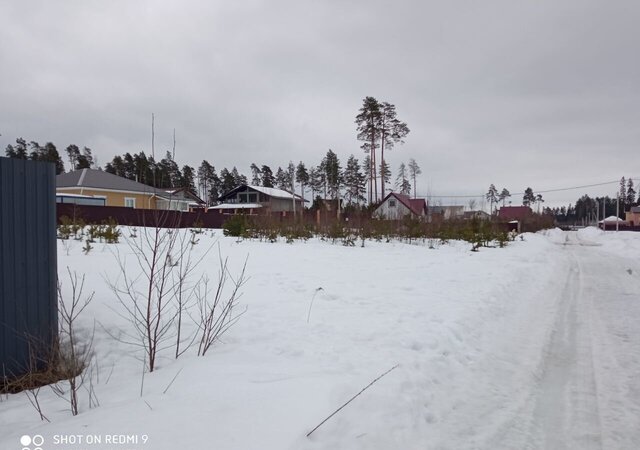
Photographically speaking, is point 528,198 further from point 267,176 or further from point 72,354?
point 72,354

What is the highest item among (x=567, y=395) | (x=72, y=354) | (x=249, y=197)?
(x=249, y=197)

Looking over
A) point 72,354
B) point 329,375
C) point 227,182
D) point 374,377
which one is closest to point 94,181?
point 72,354

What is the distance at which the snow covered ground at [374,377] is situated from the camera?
7.68ft

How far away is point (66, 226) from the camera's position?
9.79 meters

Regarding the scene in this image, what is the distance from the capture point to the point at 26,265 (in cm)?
325

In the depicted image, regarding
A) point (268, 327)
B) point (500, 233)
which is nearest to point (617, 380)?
point (268, 327)

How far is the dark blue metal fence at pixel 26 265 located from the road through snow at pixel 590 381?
4046 millimetres

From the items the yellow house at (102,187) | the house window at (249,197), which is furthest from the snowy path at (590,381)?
the house window at (249,197)

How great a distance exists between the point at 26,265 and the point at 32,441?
1.68 m

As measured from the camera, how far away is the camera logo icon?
2.11 m

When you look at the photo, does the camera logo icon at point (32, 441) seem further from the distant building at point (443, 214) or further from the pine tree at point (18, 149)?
the pine tree at point (18, 149)

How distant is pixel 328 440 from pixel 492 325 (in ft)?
11.9

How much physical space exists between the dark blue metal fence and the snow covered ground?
0.44 metres

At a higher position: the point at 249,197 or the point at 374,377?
the point at 249,197
